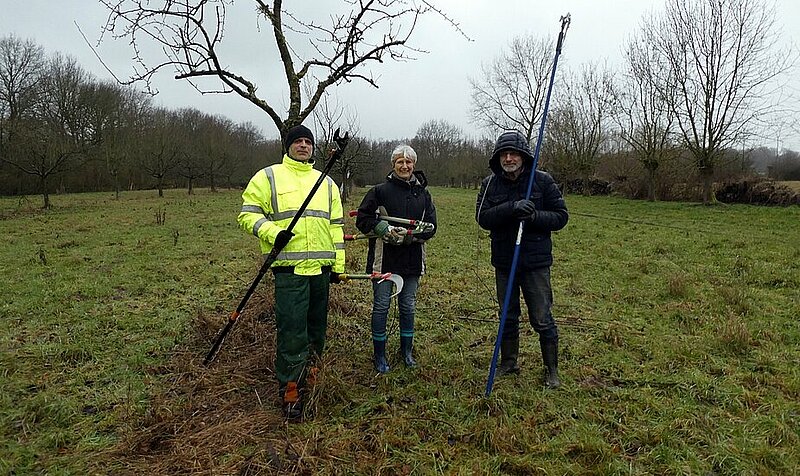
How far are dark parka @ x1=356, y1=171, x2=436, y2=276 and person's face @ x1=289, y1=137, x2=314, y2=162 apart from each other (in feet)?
2.58

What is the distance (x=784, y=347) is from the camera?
16.7 ft

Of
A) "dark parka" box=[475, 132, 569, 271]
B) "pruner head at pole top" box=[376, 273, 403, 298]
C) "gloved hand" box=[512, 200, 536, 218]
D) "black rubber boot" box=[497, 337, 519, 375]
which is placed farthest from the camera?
"black rubber boot" box=[497, 337, 519, 375]

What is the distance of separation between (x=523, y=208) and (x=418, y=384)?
179cm

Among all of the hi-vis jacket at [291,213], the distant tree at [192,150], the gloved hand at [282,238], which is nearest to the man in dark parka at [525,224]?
the hi-vis jacket at [291,213]

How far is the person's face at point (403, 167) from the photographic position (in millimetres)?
4316

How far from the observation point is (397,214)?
171 inches

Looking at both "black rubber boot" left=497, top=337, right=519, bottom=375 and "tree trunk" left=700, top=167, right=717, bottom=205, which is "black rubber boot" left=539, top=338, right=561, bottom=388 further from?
"tree trunk" left=700, top=167, right=717, bottom=205

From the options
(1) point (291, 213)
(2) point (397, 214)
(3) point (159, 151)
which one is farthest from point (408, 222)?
(3) point (159, 151)

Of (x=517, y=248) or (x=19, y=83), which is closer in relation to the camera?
(x=517, y=248)

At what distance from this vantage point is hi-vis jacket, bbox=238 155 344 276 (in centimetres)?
354

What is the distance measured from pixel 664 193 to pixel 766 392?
98.3 feet

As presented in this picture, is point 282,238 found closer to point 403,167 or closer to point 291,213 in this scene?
point 291,213

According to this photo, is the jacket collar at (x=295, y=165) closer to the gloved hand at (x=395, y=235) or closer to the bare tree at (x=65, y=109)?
the gloved hand at (x=395, y=235)

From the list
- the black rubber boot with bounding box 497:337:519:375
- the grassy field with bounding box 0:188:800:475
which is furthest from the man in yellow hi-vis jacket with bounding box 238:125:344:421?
the black rubber boot with bounding box 497:337:519:375
